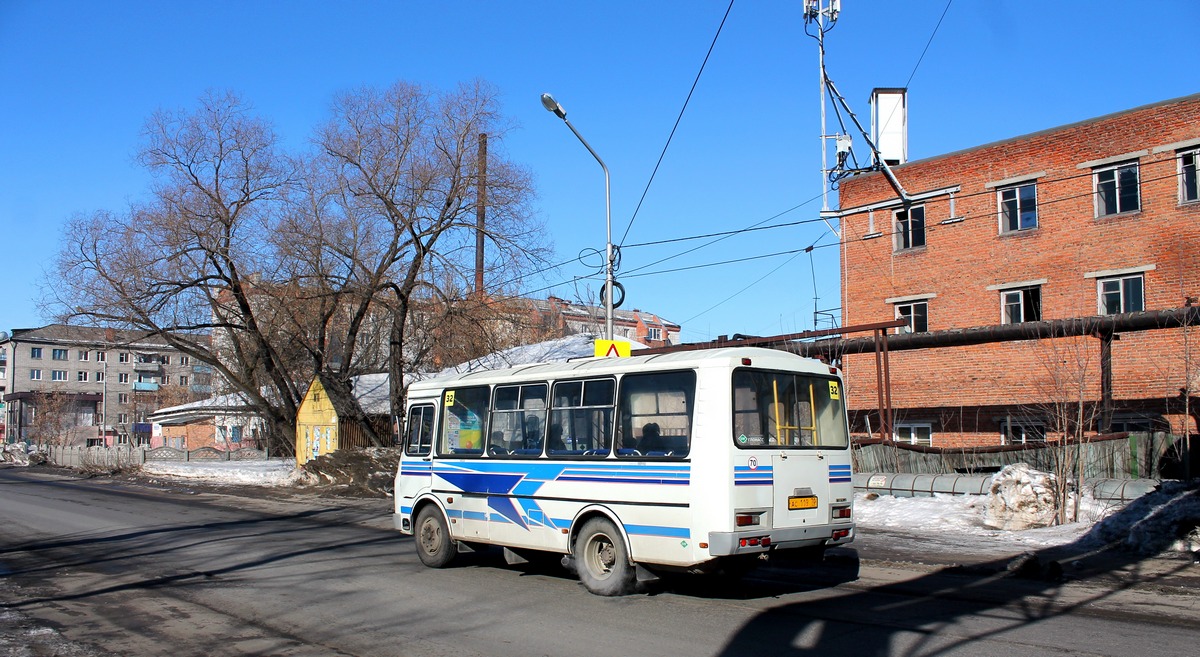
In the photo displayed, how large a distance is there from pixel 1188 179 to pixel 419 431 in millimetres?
21923

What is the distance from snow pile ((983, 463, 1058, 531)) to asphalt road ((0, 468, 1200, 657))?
77.4 inches

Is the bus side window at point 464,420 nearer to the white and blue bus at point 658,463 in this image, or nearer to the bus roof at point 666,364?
the white and blue bus at point 658,463

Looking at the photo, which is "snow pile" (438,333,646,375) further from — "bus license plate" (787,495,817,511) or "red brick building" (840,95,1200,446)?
"bus license plate" (787,495,817,511)

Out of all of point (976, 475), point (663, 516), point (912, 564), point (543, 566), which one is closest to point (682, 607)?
point (663, 516)

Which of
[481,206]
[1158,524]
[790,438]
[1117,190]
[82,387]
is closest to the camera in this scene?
[790,438]

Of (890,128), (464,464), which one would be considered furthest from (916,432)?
(464,464)

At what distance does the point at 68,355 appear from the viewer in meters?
113

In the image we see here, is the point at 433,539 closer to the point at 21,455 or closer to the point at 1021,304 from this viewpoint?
the point at 1021,304

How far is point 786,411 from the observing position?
988 cm

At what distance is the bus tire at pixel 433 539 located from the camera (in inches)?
488

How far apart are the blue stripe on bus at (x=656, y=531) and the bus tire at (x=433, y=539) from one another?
3.47 m

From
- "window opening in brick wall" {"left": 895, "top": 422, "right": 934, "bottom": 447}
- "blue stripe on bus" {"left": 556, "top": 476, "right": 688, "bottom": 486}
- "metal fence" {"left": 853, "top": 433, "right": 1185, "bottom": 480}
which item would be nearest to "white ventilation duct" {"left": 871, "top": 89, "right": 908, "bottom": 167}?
"window opening in brick wall" {"left": 895, "top": 422, "right": 934, "bottom": 447}

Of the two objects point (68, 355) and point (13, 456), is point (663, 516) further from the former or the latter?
point (68, 355)

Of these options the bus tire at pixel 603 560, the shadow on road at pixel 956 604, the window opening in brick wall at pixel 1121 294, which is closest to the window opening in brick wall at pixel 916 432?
the window opening in brick wall at pixel 1121 294
